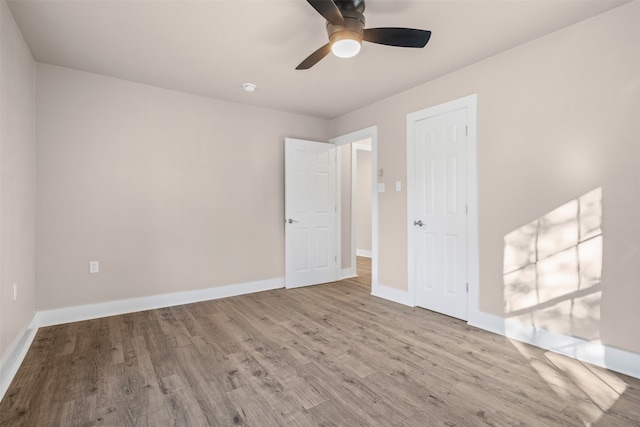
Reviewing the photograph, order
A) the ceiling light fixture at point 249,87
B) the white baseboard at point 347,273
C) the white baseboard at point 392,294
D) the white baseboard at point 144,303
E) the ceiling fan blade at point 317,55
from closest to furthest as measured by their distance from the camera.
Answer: the ceiling fan blade at point 317,55
the white baseboard at point 144,303
the ceiling light fixture at point 249,87
the white baseboard at point 392,294
the white baseboard at point 347,273

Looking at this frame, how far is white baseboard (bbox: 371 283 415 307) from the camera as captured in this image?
3681mm

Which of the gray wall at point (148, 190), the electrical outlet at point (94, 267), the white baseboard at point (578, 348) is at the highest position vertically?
the gray wall at point (148, 190)

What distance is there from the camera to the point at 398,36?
80.8 inches

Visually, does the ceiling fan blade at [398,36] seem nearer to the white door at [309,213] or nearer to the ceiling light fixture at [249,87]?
the ceiling light fixture at [249,87]

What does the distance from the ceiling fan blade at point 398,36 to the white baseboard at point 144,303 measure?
130 inches

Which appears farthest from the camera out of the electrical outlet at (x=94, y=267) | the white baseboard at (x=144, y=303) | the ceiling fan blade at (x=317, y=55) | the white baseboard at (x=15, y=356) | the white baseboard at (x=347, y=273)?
the white baseboard at (x=347, y=273)

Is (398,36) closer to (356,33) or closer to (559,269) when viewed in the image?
(356,33)

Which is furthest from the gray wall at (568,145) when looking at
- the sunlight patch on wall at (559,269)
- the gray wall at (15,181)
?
the gray wall at (15,181)

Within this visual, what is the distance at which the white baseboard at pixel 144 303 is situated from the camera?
3.07 metres

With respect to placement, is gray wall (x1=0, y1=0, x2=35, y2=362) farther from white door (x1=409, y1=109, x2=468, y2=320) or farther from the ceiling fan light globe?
white door (x1=409, y1=109, x2=468, y2=320)

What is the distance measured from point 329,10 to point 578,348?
2.97 m

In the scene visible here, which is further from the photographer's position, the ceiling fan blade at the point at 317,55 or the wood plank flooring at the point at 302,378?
the ceiling fan blade at the point at 317,55

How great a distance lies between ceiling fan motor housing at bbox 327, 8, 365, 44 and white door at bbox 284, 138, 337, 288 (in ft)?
8.05

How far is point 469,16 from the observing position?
227cm
